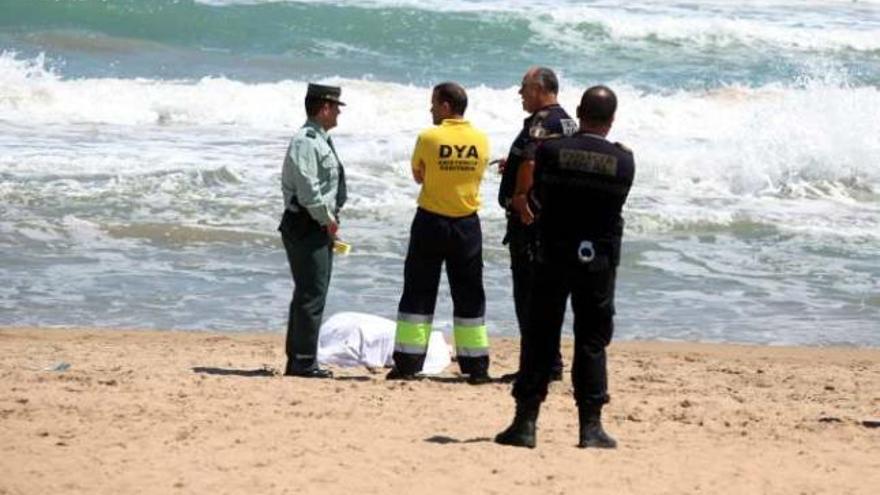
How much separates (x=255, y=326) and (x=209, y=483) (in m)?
4.94

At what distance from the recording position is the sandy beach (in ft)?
23.4

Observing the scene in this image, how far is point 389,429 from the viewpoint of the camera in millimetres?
8055

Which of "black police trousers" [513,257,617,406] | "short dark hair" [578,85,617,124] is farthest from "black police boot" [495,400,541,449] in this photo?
"short dark hair" [578,85,617,124]

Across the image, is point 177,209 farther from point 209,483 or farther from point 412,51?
point 412,51

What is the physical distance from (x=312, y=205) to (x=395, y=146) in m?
10.9

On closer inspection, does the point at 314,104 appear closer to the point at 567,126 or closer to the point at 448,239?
the point at 448,239

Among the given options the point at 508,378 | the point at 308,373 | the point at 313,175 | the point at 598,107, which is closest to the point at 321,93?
the point at 313,175

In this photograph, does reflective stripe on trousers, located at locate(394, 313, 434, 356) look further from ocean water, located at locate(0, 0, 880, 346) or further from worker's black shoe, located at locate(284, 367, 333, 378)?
ocean water, located at locate(0, 0, 880, 346)

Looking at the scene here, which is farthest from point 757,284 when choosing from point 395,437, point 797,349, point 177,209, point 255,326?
point 395,437

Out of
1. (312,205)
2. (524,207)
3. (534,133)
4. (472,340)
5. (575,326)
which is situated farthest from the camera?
(472,340)

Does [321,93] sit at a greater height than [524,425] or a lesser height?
greater

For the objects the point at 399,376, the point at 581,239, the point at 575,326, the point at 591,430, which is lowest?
the point at 399,376

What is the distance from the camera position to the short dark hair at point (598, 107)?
7.30 metres

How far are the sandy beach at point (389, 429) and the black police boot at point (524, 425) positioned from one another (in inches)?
3.1
